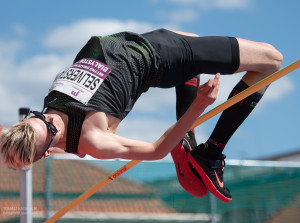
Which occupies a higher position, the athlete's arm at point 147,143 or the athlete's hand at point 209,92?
the athlete's hand at point 209,92

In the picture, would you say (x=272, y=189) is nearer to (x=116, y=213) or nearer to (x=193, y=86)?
(x=116, y=213)

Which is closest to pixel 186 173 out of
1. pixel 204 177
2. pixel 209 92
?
pixel 204 177

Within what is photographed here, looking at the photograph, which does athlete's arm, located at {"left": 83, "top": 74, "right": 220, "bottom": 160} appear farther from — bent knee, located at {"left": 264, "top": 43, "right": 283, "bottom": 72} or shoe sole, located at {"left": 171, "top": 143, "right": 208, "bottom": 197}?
shoe sole, located at {"left": 171, "top": 143, "right": 208, "bottom": 197}

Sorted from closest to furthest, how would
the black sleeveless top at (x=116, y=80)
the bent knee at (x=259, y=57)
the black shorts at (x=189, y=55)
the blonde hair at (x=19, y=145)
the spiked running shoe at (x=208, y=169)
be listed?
the blonde hair at (x=19, y=145)
the black sleeveless top at (x=116, y=80)
the black shorts at (x=189, y=55)
the bent knee at (x=259, y=57)
the spiked running shoe at (x=208, y=169)

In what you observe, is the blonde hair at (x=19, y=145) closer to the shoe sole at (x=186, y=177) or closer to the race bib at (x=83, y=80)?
the race bib at (x=83, y=80)

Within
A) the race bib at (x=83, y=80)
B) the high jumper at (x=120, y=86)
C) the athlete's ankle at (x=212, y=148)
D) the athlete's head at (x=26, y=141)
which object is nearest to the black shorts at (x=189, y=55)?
the high jumper at (x=120, y=86)

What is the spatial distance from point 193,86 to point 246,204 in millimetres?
3128

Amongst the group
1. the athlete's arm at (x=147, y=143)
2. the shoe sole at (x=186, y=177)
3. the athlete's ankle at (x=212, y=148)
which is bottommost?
the shoe sole at (x=186, y=177)

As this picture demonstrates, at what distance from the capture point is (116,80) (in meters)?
2.91

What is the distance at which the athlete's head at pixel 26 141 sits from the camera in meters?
2.69

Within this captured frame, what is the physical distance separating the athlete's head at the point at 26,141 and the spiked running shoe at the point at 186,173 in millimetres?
1073

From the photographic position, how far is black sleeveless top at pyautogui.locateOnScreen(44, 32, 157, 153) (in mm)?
2805

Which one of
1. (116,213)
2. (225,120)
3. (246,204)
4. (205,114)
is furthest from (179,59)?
(246,204)

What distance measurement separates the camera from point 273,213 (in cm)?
628
